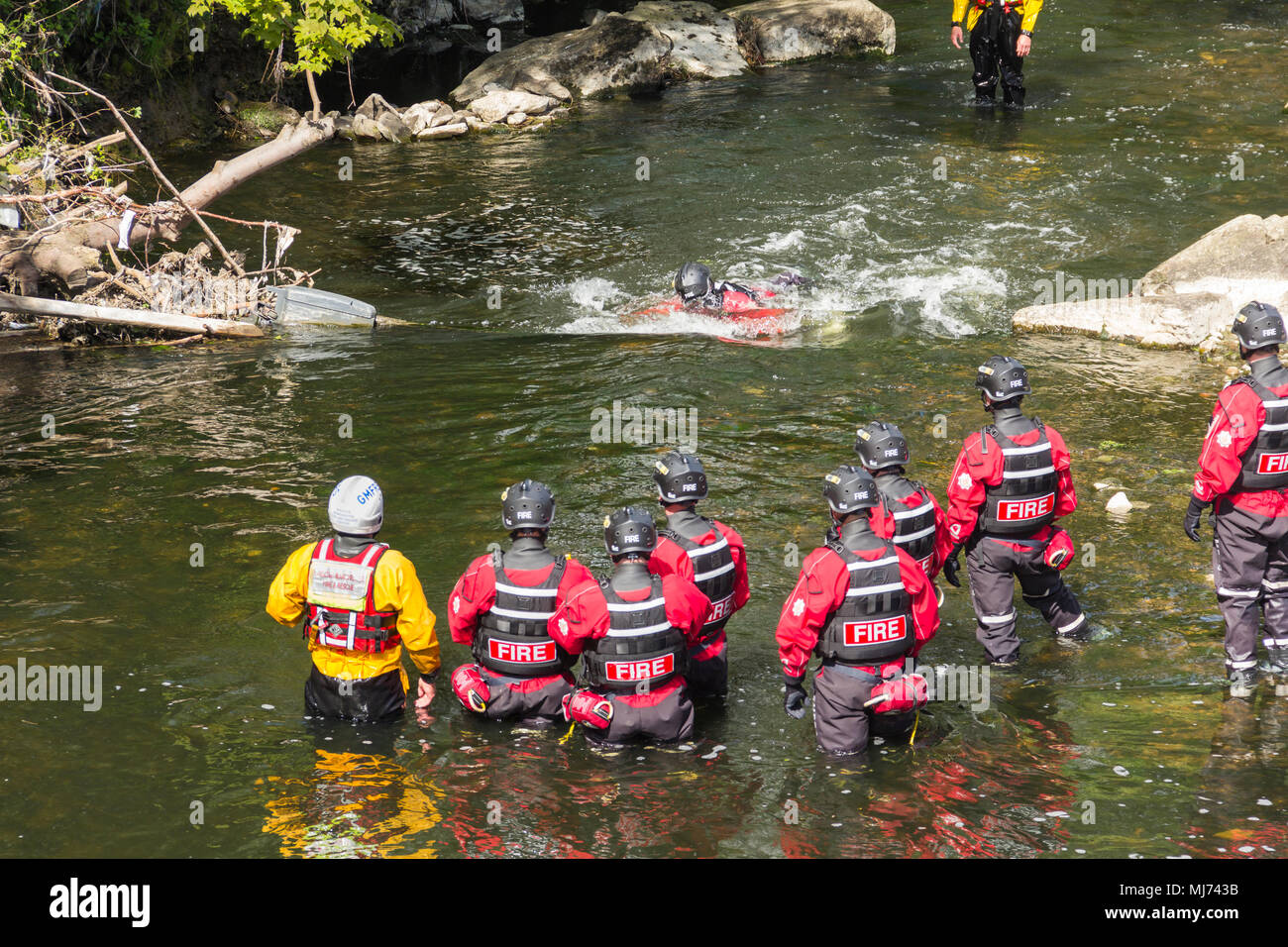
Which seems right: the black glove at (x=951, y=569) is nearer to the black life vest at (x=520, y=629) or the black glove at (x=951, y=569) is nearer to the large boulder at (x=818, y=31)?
the black life vest at (x=520, y=629)

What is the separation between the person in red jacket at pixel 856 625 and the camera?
6.05 m

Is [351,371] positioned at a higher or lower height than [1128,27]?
lower

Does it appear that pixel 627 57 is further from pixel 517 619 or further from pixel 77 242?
pixel 517 619

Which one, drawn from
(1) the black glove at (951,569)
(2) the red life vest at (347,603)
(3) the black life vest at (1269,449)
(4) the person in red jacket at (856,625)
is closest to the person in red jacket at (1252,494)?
(3) the black life vest at (1269,449)

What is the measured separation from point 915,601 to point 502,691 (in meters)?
2.31

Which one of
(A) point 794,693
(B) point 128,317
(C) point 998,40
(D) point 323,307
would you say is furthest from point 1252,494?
(C) point 998,40

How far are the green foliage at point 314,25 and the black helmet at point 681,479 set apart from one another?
1619cm

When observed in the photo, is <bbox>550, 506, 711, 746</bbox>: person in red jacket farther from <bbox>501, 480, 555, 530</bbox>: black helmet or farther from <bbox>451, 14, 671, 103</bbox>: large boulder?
<bbox>451, 14, 671, 103</bbox>: large boulder

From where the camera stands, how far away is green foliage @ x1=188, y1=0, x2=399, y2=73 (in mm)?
20016

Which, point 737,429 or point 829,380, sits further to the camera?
point 829,380

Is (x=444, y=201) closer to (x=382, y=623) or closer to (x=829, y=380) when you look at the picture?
(x=829, y=380)

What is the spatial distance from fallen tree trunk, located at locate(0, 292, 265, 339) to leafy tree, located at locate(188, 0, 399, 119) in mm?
7507

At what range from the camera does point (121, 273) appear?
13852 millimetres
